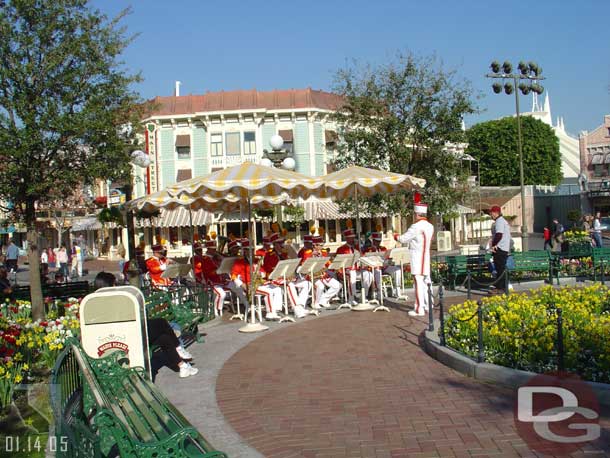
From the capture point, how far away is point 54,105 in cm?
1061

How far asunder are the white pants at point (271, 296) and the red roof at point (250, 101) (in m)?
31.5

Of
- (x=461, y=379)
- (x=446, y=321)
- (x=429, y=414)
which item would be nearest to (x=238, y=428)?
(x=429, y=414)

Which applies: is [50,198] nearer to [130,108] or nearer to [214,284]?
[130,108]

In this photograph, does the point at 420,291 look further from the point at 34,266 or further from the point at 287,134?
the point at 287,134

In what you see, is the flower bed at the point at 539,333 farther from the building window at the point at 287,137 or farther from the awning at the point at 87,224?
the awning at the point at 87,224

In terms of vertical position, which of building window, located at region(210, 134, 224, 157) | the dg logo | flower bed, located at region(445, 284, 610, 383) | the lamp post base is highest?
building window, located at region(210, 134, 224, 157)

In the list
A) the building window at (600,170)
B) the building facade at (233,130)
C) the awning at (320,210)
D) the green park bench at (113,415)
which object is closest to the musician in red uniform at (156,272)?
the green park bench at (113,415)

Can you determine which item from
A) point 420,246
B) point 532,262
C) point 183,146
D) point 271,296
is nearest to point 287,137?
point 183,146

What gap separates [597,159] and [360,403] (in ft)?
218

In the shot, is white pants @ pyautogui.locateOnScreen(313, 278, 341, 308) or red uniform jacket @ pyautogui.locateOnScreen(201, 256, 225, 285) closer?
red uniform jacket @ pyautogui.locateOnScreen(201, 256, 225, 285)

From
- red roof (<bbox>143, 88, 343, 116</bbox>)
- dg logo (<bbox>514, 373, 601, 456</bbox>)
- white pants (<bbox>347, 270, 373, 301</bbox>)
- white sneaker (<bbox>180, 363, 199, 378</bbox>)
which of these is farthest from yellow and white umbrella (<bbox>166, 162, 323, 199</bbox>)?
Answer: red roof (<bbox>143, 88, 343, 116</bbox>)

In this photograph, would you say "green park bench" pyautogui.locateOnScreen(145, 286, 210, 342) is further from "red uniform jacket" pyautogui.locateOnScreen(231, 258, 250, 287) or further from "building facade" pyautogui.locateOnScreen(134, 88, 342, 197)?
"building facade" pyautogui.locateOnScreen(134, 88, 342, 197)

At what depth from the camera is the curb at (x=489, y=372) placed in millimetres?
5668

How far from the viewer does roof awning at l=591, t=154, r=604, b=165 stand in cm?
6441
